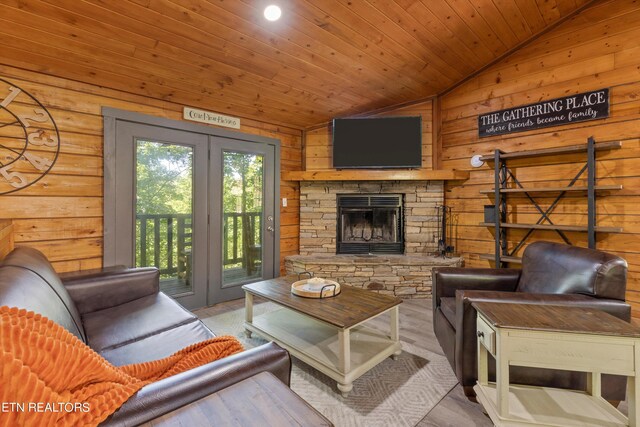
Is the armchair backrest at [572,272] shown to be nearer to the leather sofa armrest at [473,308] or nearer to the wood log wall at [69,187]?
the leather sofa armrest at [473,308]

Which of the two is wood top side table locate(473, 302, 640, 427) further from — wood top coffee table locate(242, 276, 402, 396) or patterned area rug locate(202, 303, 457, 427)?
wood top coffee table locate(242, 276, 402, 396)

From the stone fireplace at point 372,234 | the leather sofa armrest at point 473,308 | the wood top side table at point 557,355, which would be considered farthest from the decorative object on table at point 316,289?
the stone fireplace at point 372,234

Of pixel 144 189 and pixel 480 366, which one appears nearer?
pixel 480 366

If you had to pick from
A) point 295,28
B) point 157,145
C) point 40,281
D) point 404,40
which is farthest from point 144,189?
point 404,40

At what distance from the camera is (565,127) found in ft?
10.2

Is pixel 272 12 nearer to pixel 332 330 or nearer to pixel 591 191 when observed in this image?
pixel 332 330

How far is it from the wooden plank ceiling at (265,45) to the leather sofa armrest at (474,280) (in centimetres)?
210

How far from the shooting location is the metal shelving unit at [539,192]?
2.78 meters

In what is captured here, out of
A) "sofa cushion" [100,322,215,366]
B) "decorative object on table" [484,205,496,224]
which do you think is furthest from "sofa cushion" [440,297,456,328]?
"decorative object on table" [484,205,496,224]

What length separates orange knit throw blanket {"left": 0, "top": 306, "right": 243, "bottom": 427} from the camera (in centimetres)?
60

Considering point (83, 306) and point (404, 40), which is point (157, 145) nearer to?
point (83, 306)

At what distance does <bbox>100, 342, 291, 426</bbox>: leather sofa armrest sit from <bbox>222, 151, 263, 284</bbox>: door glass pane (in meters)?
2.75

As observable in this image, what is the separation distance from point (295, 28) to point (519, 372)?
9.01 ft

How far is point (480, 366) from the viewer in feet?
5.40
